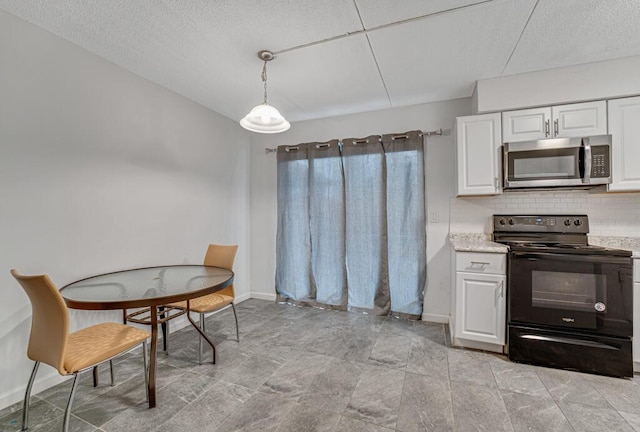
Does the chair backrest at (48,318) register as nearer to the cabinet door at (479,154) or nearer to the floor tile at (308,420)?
the floor tile at (308,420)

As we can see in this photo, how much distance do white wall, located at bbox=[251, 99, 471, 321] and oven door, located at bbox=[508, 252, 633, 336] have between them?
859 mm

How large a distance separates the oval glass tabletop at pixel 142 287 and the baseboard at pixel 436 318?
222 cm

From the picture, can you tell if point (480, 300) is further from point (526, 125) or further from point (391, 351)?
point (526, 125)

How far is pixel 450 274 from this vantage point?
3.02 m

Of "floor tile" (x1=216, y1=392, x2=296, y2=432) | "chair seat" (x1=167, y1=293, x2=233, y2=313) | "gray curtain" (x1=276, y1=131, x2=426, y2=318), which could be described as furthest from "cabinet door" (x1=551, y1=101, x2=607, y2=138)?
"chair seat" (x1=167, y1=293, x2=233, y2=313)

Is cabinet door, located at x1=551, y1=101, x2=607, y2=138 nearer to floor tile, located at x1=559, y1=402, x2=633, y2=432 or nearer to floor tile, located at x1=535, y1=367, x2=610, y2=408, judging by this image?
floor tile, located at x1=535, y1=367, x2=610, y2=408

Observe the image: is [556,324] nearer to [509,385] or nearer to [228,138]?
[509,385]

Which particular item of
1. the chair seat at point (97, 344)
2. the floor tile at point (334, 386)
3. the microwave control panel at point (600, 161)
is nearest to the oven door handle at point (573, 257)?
the microwave control panel at point (600, 161)

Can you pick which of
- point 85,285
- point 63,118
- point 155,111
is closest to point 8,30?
point 63,118

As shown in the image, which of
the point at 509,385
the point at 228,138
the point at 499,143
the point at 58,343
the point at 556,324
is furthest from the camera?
the point at 228,138

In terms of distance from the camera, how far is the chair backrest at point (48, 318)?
4.53 ft

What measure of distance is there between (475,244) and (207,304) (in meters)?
2.46

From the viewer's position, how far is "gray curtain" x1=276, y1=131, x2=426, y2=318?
3146 mm

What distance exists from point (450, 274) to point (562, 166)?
141 cm
